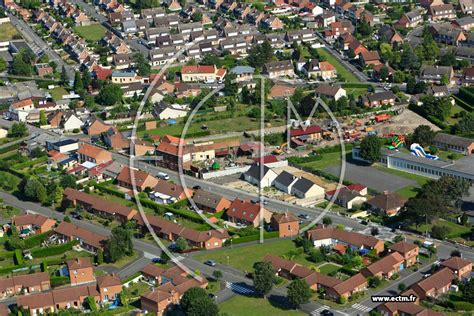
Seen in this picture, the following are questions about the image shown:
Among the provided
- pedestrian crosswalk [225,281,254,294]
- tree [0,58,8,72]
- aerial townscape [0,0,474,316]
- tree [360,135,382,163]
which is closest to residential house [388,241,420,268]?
aerial townscape [0,0,474,316]

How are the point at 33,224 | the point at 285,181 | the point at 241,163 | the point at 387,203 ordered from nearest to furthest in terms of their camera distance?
the point at 33,224 < the point at 387,203 < the point at 285,181 < the point at 241,163

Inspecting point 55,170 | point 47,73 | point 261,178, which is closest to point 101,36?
point 47,73

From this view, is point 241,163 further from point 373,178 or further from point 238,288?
point 238,288

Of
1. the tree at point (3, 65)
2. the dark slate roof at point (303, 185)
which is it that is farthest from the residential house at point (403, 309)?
the tree at point (3, 65)

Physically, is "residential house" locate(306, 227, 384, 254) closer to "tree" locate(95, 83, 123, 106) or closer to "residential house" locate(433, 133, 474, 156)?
"residential house" locate(433, 133, 474, 156)

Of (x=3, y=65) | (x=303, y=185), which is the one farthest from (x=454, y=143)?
(x=3, y=65)

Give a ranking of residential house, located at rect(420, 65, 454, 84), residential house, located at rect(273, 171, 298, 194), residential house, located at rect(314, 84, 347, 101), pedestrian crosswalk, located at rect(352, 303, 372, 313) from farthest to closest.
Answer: residential house, located at rect(420, 65, 454, 84) < residential house, located at rect(314, 84, 347, 101) < residential house, located at rect(273, 171, 298, 194) < pedestrian crosswalk, located at rect(352, 303, 372, 313)
